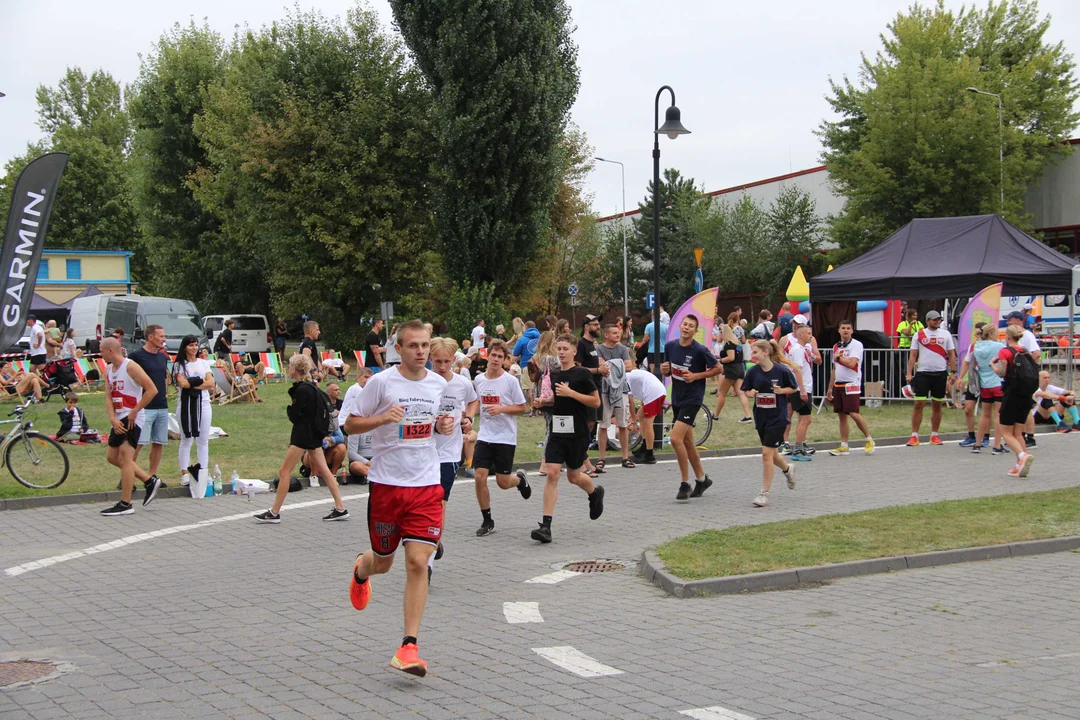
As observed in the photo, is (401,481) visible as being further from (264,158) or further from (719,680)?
(264,158)

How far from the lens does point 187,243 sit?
50094 millimetres

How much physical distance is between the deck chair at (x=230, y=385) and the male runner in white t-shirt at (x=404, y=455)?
65.3 ft

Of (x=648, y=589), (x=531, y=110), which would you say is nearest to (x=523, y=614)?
(x=648, y=589)

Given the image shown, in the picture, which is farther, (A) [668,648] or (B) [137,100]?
(B) [137,100]

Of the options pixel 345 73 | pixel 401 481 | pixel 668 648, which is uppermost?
pixel 345 73

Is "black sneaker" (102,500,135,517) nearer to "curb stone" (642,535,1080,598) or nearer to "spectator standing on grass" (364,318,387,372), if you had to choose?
"curb stone" (642,535,1080,598)

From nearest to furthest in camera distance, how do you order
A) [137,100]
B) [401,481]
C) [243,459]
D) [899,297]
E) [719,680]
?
[719,680], [401,481], [243,459], [899,297], [137,100]

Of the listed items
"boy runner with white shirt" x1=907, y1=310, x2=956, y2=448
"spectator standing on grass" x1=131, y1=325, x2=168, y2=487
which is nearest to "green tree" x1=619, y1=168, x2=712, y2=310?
"boy runner with white shirt" x1=907, y1=310, x2=956, y2=448

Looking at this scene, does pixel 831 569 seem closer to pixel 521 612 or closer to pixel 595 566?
pixel 595 566

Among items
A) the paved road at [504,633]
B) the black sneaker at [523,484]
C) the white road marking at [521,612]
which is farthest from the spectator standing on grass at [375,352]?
the white road marking at [521,612]

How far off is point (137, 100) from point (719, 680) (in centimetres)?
4868

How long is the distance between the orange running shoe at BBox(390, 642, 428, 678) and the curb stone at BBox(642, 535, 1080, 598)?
2776 mm

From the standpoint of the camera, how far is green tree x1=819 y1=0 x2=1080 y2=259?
4359cm

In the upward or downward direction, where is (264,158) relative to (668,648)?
upward
